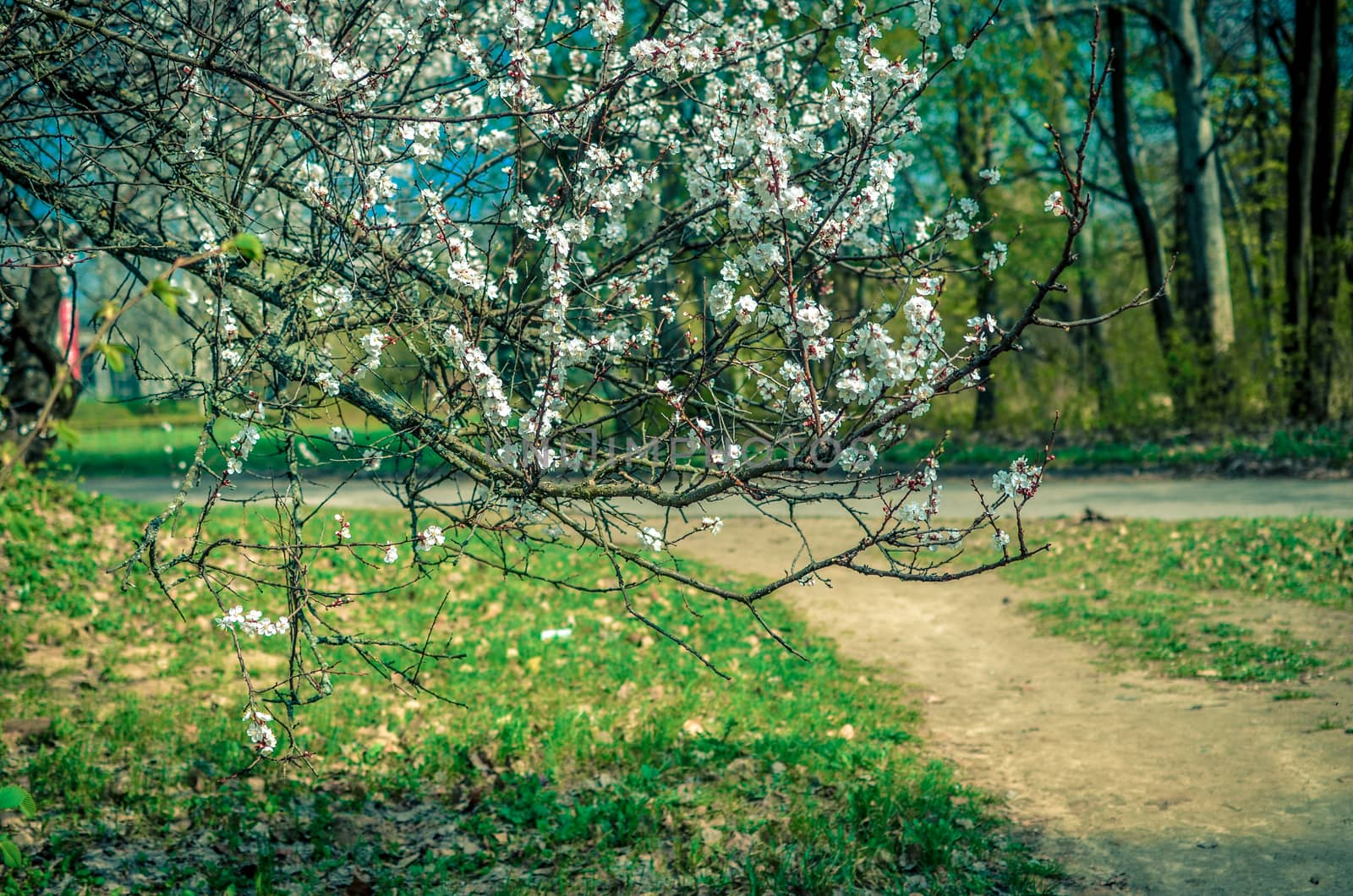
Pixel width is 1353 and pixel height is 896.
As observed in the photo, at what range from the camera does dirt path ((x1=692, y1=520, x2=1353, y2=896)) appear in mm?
4188

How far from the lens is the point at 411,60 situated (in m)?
4.87

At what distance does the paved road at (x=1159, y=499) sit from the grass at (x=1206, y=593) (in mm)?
770

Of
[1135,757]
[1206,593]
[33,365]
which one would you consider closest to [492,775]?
[1135,757]

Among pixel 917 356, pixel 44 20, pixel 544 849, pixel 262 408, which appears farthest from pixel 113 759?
pixel 917 356

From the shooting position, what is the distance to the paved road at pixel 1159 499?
445 inches

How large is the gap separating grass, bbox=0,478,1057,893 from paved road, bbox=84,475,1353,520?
3.84m

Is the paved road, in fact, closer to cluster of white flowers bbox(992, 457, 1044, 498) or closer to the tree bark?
the tree bark

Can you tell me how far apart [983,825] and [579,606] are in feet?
16.4

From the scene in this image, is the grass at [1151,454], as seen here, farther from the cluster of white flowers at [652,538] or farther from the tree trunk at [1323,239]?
the cluster of white flowers at [652,538]

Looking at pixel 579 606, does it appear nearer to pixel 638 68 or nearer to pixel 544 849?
pixel 544 849

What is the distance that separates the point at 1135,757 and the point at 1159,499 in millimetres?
8015

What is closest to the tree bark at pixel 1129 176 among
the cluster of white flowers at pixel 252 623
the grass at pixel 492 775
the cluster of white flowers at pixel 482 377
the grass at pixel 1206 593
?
the grass at pixel 1206 593

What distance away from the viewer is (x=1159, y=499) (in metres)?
12.6

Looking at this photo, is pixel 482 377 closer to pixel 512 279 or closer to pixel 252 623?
pixel 512 279
